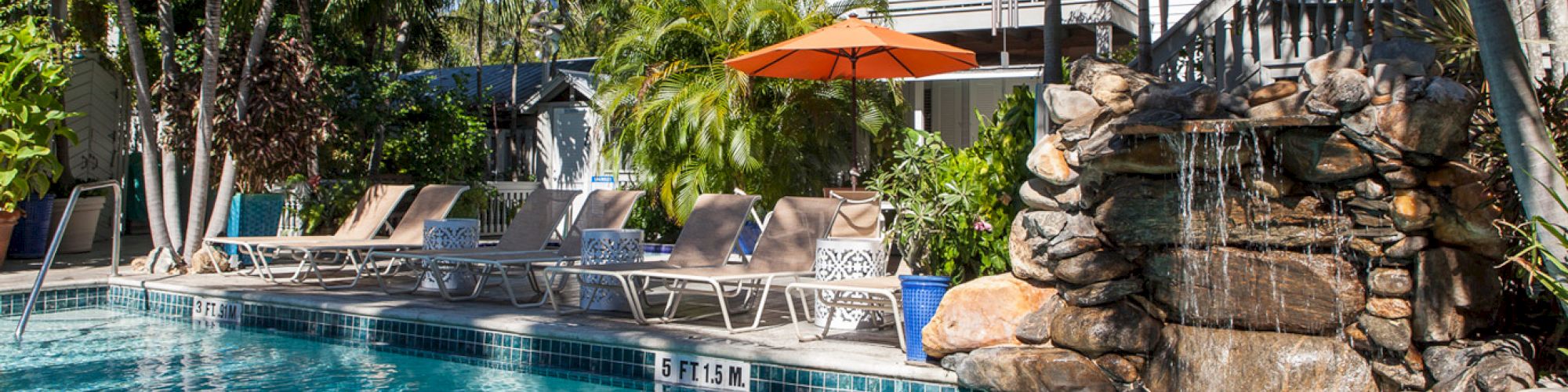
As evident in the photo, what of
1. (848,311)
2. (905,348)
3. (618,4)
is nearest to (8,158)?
(848,311)

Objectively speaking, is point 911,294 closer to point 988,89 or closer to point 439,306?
point 439,306

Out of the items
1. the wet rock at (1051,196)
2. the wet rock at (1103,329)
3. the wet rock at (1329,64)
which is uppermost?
the wet rock at (1329,64)

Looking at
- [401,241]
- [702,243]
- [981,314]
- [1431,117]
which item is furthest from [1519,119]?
[401,241]

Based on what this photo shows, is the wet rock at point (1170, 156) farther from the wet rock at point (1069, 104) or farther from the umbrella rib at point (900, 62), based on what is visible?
the umbrella rib at point (900, 62)

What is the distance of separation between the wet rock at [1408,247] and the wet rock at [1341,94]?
0.59 meters

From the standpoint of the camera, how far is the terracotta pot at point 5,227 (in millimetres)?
10453

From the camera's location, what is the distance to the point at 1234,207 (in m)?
5.47

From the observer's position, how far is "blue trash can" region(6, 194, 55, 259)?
11531mm

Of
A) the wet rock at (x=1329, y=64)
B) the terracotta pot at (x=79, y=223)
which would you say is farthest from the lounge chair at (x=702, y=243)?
the terracotta pot at (x=79, y=223)

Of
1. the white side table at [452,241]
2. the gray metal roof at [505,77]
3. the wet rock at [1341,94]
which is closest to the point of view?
the wet rock at [1341,94]

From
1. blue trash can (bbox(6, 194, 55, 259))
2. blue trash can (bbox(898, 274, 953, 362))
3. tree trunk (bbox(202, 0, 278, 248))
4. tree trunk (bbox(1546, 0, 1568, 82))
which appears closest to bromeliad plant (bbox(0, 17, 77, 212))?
blue trash can (bbox(6, 194, 55, 259))

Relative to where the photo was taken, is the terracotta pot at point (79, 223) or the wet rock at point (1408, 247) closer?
the wet rock at point (1408, 247)

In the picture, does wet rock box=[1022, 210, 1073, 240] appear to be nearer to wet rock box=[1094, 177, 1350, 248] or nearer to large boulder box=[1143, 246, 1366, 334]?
wet rock box=[1094, 177, 1350, 248]

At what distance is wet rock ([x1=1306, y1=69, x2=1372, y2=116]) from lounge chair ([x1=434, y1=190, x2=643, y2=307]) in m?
4.68
